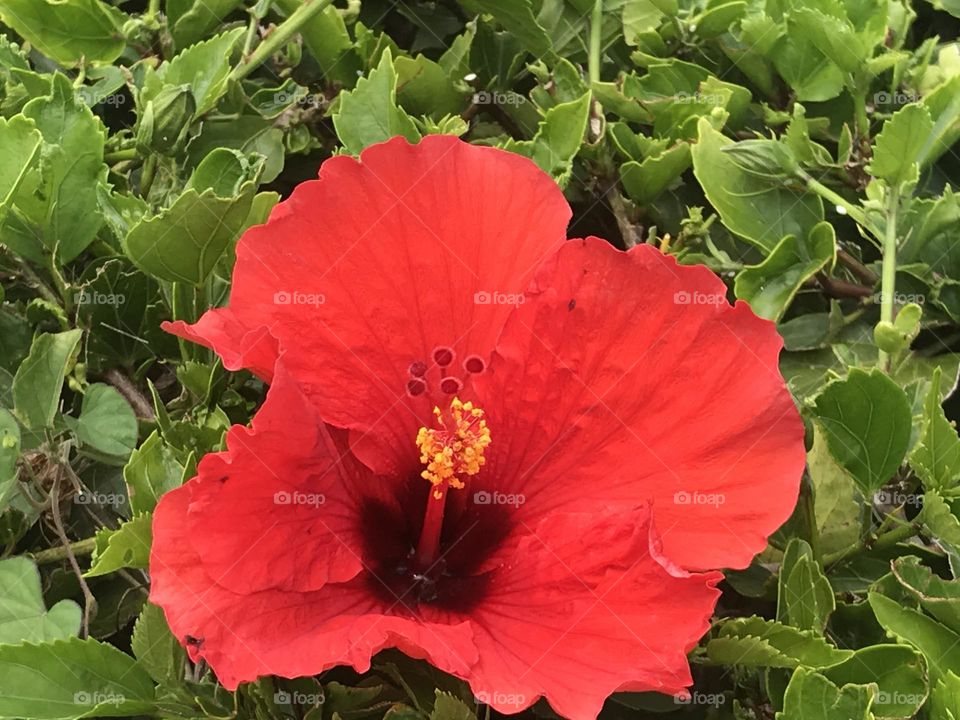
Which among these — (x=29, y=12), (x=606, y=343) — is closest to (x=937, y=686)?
(x=606, y=343)

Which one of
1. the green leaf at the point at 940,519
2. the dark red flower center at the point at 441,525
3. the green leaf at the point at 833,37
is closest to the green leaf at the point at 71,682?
the dark red flower center at the point at 441,525

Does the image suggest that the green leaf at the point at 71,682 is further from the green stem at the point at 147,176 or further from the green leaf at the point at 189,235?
the green stem at the point at 147,176

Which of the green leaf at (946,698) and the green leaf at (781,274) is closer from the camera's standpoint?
the green leaf at (946,698)

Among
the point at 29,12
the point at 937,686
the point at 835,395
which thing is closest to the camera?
the point at 937,686

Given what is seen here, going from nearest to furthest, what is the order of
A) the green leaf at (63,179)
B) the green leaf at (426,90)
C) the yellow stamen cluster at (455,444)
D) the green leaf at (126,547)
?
the green leaf at (126,547) < the yellow stamen cluster at (455,444) < the green leaf at (63,179) < the green leaf at (426,90)

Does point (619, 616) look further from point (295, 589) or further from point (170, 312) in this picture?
point (170, 312)

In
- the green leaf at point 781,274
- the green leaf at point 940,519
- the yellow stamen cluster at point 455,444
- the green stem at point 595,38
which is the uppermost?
the green stem at point 595,38

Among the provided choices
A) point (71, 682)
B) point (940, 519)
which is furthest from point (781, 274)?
point (71, 682)

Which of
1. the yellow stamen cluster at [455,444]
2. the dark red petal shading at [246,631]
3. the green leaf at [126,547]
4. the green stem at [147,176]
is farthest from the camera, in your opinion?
the green stem at [147,176]
